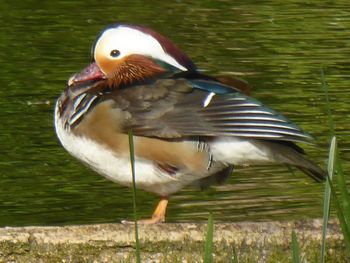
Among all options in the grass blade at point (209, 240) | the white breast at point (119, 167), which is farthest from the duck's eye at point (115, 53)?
the grass blade at point (209, 240)

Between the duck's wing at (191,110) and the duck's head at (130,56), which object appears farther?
the duck's head at (130,56)

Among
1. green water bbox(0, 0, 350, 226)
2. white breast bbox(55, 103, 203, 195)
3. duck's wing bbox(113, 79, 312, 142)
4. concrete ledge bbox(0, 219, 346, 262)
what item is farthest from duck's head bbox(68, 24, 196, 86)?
green water bbox(0, 0, 350, 226)

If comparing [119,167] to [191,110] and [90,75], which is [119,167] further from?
[90,75]

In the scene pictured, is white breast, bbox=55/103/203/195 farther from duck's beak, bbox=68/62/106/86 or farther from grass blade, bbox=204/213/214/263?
grass blade, bbox=204/213/214/263

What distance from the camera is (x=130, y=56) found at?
5074 millimetres

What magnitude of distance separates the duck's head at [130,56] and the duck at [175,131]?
47 millimetres

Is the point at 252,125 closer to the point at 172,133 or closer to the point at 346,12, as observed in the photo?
the point at 172,133

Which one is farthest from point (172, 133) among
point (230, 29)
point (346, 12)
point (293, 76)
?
point (346, 12)

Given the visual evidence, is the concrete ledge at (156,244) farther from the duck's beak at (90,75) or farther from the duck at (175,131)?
the duck's beak at (90,75)

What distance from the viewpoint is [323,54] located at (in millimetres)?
9859

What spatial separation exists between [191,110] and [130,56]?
53cm

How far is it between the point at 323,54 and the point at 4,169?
3638 millimetres

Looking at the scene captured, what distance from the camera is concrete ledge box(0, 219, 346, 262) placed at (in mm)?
4117

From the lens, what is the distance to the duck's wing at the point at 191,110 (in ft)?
14.9
